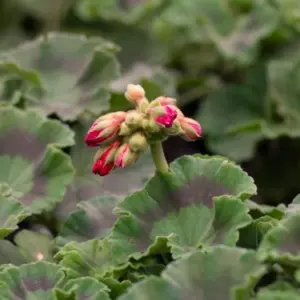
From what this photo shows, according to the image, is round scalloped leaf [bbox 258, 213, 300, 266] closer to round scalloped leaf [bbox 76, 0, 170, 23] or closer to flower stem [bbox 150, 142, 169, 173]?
flower stem [bbox 150, 142, 169, 173]

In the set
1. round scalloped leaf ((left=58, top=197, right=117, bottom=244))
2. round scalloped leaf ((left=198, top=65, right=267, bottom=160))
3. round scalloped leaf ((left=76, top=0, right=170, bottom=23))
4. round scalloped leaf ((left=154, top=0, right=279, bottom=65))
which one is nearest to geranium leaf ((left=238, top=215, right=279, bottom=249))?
round scalloped leaf ((left=58, top=197, right=117, bottom=244))

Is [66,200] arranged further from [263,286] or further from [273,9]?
[273,9]

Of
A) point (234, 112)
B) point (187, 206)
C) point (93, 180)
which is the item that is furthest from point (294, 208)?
point (234, 112)

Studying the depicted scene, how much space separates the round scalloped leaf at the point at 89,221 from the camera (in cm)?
148

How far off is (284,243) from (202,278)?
137 mm

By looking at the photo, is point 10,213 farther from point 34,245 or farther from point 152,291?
point 152,291

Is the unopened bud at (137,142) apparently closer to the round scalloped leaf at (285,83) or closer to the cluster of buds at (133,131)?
the cluster of buds at (133,131)

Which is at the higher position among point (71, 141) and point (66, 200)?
point (71, 141)

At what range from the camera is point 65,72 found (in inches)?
79.2

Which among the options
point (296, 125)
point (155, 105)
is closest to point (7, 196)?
point (155, 105)

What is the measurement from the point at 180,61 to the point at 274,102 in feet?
1.60

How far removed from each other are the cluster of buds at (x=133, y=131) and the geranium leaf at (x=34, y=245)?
24 centimetres

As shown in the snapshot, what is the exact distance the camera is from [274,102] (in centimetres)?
228

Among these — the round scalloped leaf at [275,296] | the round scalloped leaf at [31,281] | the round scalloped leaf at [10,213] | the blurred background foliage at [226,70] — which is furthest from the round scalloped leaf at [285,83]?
the round scalloped leaf at [275,296]
